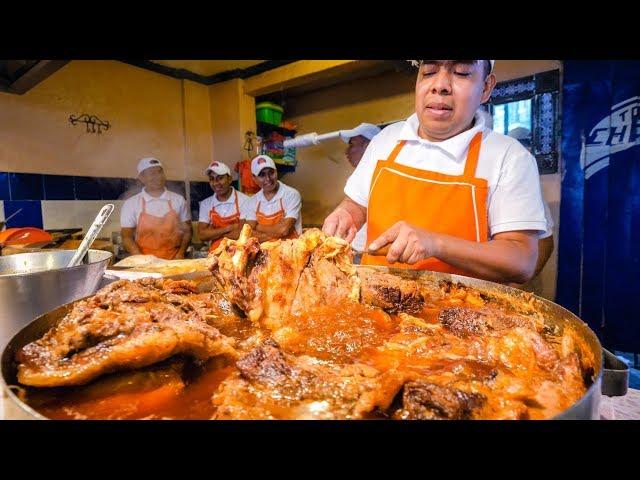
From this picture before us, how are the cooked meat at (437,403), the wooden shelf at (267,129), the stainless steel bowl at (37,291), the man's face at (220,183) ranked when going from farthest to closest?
the wooden shelf at (267,129), the man's face at (220,183), the stainless steel bowl at (37,291), the cooked meat at (437,403)

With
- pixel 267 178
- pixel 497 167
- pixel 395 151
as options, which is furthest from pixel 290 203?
pixel 497 167

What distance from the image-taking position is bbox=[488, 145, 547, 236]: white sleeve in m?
2.17

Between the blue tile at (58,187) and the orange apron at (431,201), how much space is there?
507 centimetres

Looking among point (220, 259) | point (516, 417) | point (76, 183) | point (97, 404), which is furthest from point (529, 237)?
point (76, 183)

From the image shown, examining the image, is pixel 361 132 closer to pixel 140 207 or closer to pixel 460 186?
pixel 460 186

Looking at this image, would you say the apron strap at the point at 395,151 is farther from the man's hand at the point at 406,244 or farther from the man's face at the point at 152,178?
the man's face at the point at 152,178

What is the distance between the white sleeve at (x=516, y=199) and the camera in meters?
2.17

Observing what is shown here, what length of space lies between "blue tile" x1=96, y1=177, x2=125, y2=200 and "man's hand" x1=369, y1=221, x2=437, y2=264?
5683 millimetres

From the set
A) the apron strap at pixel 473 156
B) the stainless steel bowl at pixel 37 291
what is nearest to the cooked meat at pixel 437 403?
the stainless steel bowl at pixel 37 291

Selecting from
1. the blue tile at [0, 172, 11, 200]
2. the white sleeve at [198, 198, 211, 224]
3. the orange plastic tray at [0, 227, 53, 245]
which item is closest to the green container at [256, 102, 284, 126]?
the white sleeve at [198, 198, 211, 224]

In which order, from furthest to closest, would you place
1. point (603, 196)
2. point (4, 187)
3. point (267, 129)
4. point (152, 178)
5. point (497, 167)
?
point (267, 129) → point (152, 178) → point (4, 187) → point (603, 196) → point (497, 167)

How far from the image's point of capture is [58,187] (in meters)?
5.35

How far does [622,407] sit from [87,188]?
6.65m

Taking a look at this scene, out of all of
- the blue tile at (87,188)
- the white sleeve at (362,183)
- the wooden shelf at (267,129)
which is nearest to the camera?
the white sleeve at (362,183)
